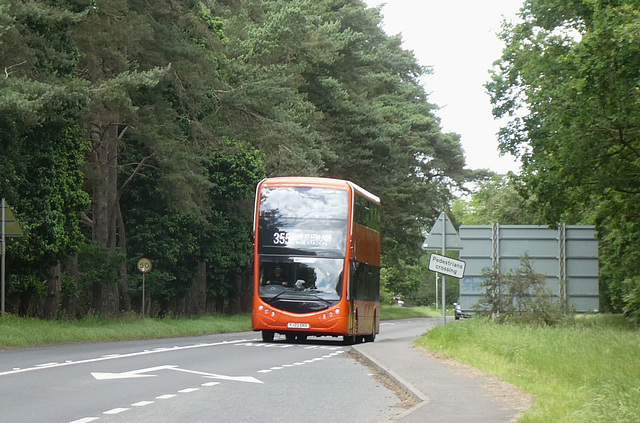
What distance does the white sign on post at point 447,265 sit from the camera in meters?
28.9

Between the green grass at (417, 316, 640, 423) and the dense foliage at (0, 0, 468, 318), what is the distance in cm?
1200

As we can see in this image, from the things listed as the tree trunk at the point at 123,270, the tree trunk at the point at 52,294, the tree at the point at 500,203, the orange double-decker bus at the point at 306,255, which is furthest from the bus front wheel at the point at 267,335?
the tree at the point at 500,203

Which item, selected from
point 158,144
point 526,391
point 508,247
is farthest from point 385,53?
point 526,391

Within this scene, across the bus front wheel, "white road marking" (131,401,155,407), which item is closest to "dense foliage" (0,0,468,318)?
the bus front wheel

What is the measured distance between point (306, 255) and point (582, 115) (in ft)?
26.6

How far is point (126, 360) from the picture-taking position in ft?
70.4

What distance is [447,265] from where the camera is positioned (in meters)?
29.0

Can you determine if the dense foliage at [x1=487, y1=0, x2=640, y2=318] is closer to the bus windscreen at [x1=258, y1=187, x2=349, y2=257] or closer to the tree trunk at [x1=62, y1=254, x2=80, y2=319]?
the bus windscreen at [x1=258, y1=187, x2=349, y2=257]

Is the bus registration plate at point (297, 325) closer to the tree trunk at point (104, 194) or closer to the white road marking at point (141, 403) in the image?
the tree trunk at point (104, 194)

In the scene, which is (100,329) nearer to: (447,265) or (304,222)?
(304,222)

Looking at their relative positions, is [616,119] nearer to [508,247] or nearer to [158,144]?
[508,247]

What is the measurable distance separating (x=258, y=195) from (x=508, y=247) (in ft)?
23.3

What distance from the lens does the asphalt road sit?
12.6 m

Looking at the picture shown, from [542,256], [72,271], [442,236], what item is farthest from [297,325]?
[72,271]
